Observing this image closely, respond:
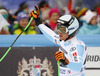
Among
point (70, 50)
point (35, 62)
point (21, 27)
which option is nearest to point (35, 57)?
point (35, 62)

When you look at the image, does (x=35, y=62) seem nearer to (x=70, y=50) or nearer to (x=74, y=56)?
(x=70, y=50)

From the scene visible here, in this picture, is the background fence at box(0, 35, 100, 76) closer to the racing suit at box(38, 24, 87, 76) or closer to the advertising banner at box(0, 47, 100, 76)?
the advertising banner at box(0, 47, 100, 76)

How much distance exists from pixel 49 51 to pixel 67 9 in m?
4.57

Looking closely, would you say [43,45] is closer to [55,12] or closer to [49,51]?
[49,51]

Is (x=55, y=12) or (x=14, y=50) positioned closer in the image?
(x=14, y=50)

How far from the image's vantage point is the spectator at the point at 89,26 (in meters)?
6.71

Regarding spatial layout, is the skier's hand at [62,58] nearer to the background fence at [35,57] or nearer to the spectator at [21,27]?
the background fence at [35,57]

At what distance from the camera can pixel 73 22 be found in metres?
4.85

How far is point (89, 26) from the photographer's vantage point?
6863mm

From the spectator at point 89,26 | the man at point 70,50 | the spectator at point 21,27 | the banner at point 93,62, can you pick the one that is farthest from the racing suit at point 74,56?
the spectator at point 89,26

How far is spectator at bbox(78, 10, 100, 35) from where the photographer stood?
6715mm

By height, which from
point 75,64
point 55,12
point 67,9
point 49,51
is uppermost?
point 67,9

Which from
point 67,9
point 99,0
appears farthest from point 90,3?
point 67,9

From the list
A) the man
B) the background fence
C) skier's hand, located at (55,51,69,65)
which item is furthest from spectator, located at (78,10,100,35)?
skier's hand, located at (55,51,69,65)
